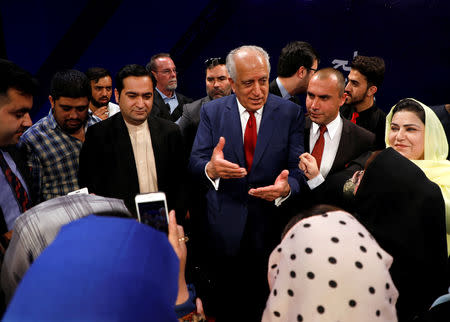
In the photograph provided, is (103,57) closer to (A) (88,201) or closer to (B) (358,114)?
(B) (358,114)

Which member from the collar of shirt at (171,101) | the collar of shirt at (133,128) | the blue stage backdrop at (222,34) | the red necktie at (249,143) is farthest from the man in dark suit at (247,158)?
the blue stage backdrop at (222,34)

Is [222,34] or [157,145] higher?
[222,34]

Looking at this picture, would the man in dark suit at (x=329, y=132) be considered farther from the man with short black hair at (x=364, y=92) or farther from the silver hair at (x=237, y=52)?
the man with short black hair at (x=364, y=92)

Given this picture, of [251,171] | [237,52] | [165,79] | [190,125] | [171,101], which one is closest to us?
[251,171]

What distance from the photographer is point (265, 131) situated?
229cm

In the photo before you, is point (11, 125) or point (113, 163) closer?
point (11, 125)

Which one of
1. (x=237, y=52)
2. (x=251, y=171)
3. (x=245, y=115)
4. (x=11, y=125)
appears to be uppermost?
(x=237, y=52)

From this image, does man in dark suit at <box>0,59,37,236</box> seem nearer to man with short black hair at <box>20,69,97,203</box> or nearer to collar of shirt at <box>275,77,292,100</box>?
man with short black hair at <box>20,69,97,203</box>

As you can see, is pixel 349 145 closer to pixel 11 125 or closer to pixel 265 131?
pixel 265 131

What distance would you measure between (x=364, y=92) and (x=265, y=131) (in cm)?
186

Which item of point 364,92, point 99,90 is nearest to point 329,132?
point 364,92

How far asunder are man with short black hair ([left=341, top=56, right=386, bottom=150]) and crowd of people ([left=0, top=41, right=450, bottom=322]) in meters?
0.01

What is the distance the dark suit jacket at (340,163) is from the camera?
2.32 meters

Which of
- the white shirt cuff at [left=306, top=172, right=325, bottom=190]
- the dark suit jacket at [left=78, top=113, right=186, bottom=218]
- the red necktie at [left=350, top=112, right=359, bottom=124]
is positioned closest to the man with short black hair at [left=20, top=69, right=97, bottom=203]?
the dark suit jacket at [left=78, top=113, right=186, bottom=218]
